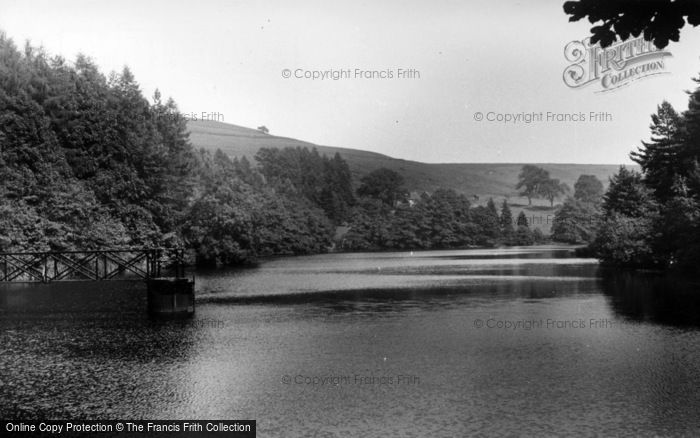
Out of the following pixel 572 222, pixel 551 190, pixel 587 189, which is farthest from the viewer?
pixel 551 190

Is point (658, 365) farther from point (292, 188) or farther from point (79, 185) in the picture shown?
point (292, 188)

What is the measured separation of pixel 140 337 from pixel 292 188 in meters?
109

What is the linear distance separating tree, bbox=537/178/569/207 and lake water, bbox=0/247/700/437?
160 m

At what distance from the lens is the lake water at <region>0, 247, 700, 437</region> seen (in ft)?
42.0

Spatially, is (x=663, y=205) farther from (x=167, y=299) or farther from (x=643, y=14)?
(x=643, y=14)

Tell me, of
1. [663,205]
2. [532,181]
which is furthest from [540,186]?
[663,205]

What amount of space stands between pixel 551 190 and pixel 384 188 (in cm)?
5447

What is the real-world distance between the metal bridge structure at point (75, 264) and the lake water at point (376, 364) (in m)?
1.91

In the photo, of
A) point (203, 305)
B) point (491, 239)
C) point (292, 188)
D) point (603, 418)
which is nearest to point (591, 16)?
point (603, 418)

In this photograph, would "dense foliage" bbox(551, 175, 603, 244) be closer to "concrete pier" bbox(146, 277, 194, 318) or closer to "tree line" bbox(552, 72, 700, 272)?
"tree line" bbox(552, 72, 700, 272)

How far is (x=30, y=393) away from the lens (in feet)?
49.2

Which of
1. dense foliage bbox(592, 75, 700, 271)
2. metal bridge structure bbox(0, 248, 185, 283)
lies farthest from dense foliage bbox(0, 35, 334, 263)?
dense foliage bbox(592, 75, 700, 271)

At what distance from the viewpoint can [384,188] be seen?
162000 millimetres
